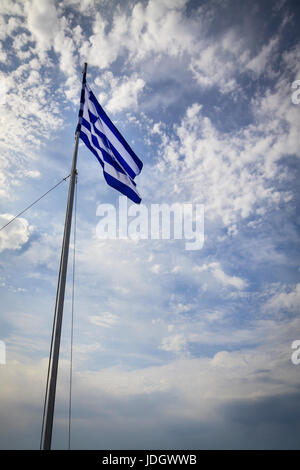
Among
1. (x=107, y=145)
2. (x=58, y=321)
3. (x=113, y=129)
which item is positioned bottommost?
(x=58, y=321)

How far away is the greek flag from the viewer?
14227 millimetres

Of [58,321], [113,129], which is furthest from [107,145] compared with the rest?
[58,321]

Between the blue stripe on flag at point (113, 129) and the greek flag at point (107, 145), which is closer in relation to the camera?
the greek flag at point (107, 145)

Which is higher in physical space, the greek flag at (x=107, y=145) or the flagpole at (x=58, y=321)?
the greek flag at (x=107, y=145)

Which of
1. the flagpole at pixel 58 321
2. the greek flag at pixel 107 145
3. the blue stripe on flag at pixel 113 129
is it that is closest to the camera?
the flagpole at pixel 58 321

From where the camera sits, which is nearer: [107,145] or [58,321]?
[58,321]

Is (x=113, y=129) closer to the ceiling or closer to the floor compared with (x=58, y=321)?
closer to the ceiling

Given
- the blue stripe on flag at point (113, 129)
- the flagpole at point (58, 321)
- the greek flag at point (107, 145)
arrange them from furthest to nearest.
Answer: the blue stripe on flag at point (113, 129) → the greek flag at point (107, 145) → the flagpole at point (58, 321)

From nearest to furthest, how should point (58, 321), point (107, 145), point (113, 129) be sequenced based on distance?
point (58, 321), point (107, 145), point (113, 129)

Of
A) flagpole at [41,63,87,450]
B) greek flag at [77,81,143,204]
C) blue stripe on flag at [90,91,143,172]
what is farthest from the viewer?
blue stripe on flag at [90,91,143,172]

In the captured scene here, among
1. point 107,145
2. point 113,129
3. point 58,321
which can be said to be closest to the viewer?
point 58,321

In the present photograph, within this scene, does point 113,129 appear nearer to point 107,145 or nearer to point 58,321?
point 107,145

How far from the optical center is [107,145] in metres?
15.2

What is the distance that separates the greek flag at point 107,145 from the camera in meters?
14.2
